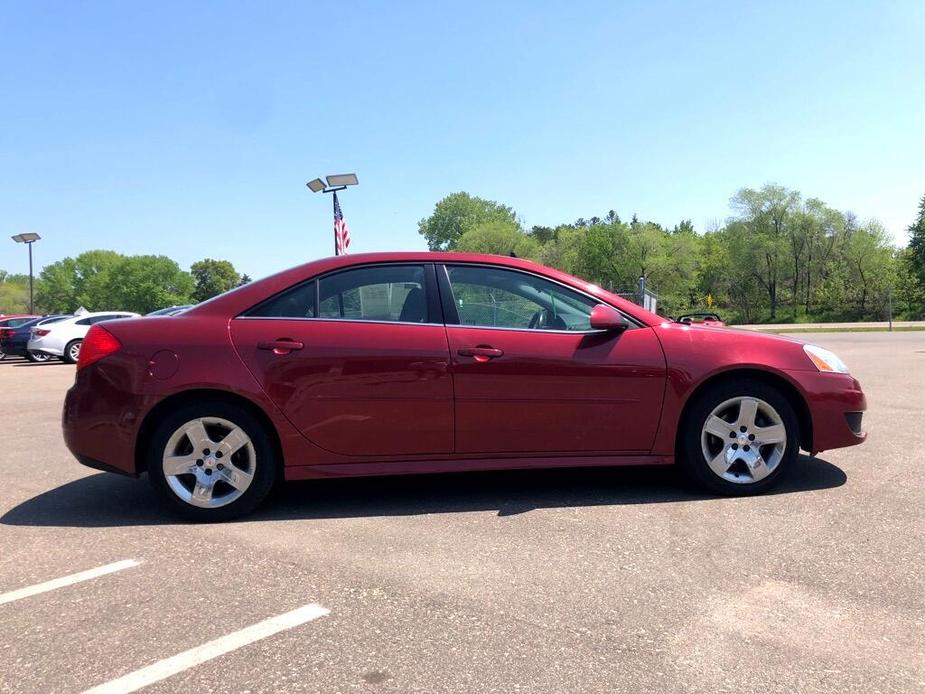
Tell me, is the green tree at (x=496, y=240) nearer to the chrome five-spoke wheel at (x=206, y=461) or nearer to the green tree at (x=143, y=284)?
the green tree at (x=143, y=284)

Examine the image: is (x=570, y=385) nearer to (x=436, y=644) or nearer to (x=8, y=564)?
(x=436, y=644)

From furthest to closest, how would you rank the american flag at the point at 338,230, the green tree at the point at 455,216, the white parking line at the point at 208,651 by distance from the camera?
the green tree at the point at 455,216, the american flag at the point at 338,230, the white parking line at the point at 208,651

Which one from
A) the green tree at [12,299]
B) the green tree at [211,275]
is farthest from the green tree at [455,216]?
the green tree at [12,299]

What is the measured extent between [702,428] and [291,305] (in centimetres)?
263

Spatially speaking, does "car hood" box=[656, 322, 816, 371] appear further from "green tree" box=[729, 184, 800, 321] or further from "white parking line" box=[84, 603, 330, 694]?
"green tree" box=[729, 184, 800, 321]

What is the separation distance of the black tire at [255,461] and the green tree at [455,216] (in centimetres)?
9283

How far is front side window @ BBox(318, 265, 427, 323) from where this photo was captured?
3951mm

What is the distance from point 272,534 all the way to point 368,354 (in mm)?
1120

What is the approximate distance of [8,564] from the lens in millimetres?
Result: 3209

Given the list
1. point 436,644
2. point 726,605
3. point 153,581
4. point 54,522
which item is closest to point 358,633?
point 436,644

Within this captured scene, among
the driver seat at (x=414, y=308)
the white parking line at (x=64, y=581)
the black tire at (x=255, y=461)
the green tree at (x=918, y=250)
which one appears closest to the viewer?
the white parking line at (x=64, y=581)

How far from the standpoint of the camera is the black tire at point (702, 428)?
404 cm

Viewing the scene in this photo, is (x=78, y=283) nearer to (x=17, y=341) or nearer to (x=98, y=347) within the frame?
(x=17, y=341)

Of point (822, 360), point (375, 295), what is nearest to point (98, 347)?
point (375, 295)
